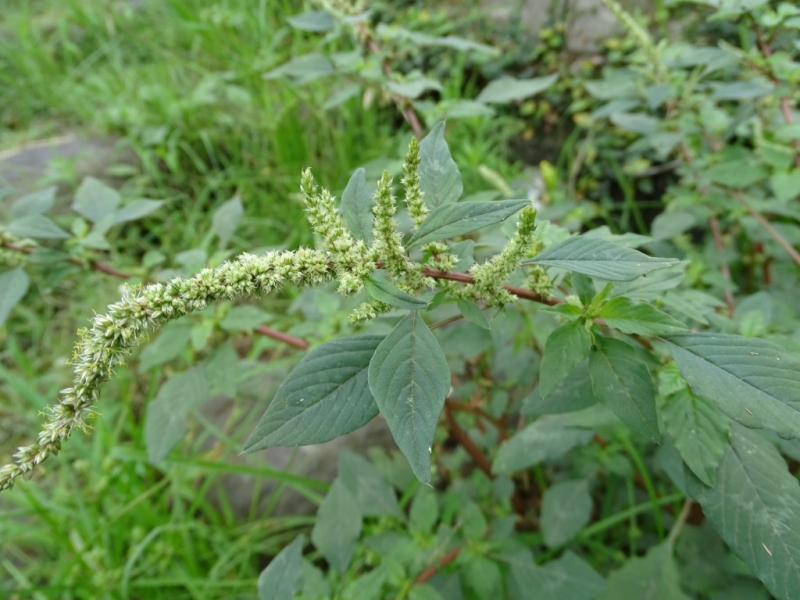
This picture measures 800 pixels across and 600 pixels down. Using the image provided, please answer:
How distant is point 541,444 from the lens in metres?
1.29

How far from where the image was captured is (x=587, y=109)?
307 cm

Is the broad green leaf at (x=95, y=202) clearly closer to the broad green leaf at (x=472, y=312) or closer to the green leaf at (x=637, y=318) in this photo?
the broad green leaf at (x=472, y=312)

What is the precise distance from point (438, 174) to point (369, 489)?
96 centimetres

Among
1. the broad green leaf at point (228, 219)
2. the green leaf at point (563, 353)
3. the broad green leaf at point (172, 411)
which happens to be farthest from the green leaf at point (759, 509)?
the broad green leaf at point (228, 219)

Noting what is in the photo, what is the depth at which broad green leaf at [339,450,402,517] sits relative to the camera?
57.4 inches

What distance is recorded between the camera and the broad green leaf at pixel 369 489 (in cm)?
146

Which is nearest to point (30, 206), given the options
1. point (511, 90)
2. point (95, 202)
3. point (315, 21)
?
point (95, 202)

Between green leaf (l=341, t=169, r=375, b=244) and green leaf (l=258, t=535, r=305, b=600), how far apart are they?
0.59 meters

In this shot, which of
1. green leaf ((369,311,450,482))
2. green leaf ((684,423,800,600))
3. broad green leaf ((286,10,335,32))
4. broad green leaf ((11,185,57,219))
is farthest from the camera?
broad green leaf ((286,10,335,32))

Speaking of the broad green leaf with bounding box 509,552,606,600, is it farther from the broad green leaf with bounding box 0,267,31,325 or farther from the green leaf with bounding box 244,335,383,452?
the broad green leaf with bounding box 0,267,31,325

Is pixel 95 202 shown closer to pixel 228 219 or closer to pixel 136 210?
pixel 136 210

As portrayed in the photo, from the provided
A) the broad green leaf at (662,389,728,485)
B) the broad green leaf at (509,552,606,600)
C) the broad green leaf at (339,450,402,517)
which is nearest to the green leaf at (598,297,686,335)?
the broad green leaf at (662,389,728,485)

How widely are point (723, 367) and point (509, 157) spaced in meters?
2.61

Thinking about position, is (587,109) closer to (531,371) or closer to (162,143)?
(531,371)
